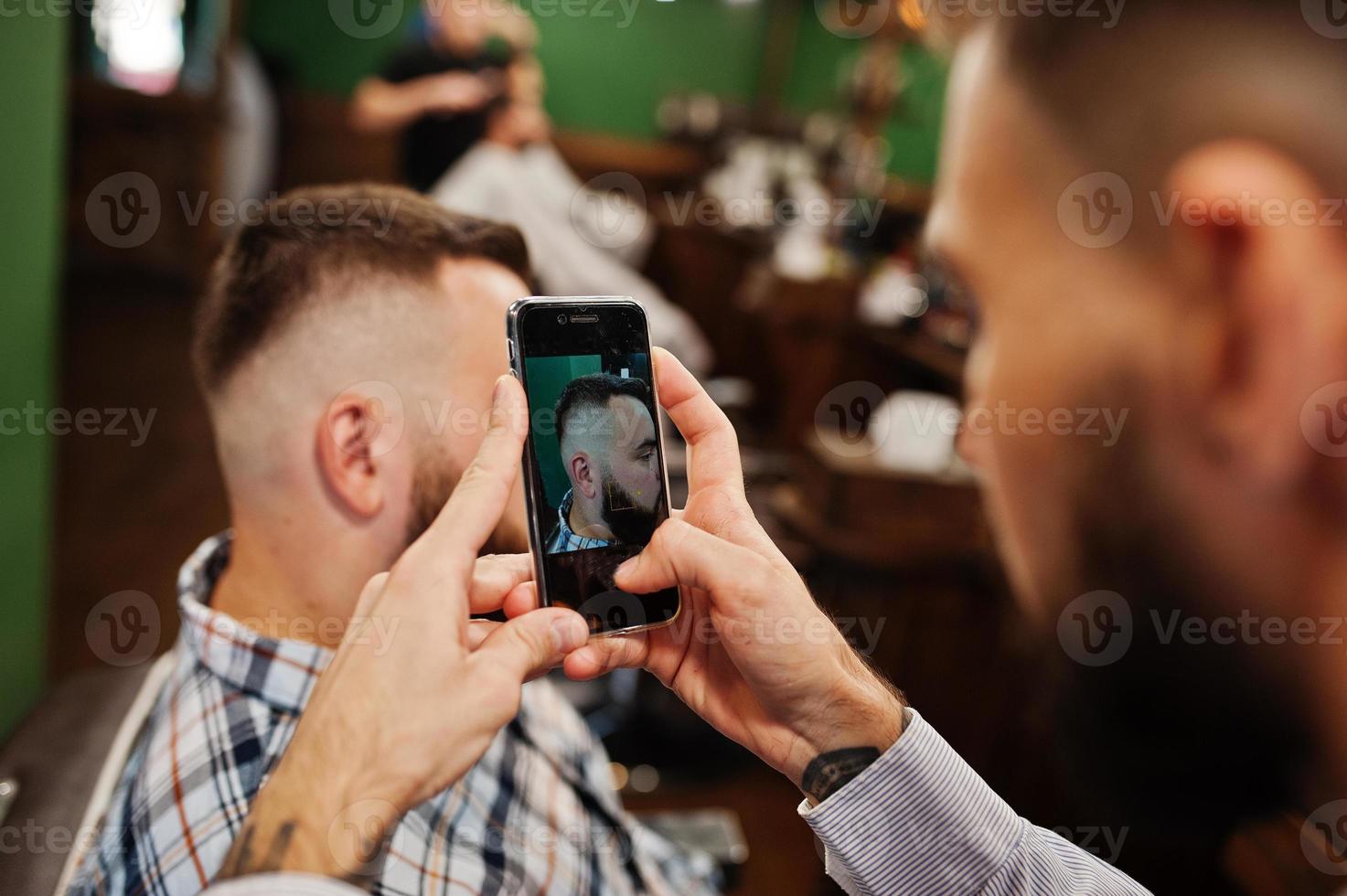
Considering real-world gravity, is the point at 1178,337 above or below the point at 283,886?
above

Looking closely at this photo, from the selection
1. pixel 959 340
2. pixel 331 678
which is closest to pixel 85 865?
pixel 331 678

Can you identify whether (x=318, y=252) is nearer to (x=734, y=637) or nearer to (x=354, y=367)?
(x=354, y=367)

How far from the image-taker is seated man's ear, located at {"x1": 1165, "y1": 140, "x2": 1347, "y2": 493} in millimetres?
548

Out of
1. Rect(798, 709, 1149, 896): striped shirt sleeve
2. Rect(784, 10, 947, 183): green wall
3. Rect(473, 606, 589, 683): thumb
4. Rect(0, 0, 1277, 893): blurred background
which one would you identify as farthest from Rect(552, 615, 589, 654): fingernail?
Rect(784, 10, 947, 183): green wall

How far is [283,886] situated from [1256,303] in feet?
2.27

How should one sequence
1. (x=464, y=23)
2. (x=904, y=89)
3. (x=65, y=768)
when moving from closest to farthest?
(x=65, y=768)
(x=464, y=23)
(x=904, y=89)

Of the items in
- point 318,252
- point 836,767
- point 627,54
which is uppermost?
point 627,54

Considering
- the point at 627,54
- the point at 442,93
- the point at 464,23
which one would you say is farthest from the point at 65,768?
the point at 627,54

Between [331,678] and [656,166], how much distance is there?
5.96 meters

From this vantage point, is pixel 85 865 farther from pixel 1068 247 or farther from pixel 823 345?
pixel 823 345

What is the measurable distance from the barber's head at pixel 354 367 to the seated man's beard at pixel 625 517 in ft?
0.92

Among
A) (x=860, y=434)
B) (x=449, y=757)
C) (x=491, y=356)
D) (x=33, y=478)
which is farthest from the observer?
(x=860, y=434)

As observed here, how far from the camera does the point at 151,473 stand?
316cm

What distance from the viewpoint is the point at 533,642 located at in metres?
0.64
